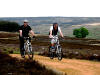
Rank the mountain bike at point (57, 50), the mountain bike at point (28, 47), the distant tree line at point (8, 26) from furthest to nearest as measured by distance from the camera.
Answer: the distant tree line at point (8, 26)
the mountain bike at point (57, 50)
the mountain bike at point (28, 47)

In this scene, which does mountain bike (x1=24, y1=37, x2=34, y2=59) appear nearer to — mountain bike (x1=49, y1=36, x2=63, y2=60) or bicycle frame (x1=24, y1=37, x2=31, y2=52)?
bicycle frame (x1=24, y1=37, x2=31, y2=52)

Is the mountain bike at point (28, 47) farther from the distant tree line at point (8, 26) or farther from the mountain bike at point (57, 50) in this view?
the distant tree line at point (8, 26)

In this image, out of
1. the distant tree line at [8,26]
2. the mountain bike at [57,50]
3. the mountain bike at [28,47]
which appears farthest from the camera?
the distant tree line at [8,26]

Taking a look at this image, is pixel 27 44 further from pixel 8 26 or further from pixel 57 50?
pixel 8 26

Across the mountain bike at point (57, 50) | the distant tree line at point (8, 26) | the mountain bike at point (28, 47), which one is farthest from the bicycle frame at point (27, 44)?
the distant tree line at point (8, 26)

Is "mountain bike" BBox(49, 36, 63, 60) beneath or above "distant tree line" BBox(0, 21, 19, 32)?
above

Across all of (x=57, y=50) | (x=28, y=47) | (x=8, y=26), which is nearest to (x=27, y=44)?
(x=28, y=47)

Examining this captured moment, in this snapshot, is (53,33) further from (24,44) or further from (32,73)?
(32,73)

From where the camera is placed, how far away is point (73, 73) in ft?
42.2

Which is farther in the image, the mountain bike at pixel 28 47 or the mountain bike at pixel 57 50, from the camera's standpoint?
the mountain bike at pixel 57 50

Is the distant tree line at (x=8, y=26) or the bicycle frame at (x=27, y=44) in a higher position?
the bicycle frame at (x=27, y=44)

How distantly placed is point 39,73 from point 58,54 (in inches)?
309

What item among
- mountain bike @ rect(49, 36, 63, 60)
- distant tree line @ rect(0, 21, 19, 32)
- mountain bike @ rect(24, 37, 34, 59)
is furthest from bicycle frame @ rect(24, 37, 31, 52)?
distant tree line @ rect(0, 21, 19, 32)

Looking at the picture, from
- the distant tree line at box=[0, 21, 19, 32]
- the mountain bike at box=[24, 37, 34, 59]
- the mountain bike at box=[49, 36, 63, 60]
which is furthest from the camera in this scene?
the distant tree line at box=[0, 21, 19, 32]
